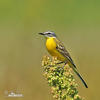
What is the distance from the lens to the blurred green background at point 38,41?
812 centimetres

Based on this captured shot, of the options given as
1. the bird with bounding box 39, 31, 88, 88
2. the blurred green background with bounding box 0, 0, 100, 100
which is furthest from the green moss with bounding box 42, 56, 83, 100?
the blurred green background with bounding box 0, 0, 100, 100

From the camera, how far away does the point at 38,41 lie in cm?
1114

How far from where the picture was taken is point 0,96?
7.30 metres

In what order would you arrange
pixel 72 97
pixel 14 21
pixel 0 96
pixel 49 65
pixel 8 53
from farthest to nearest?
pixel 14 21
pixel 8 53
pixel 0 96
pixel 49 65
pixel 72 97

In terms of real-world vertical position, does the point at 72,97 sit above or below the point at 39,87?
above

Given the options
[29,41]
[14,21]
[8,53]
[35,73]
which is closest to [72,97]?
[35,73]

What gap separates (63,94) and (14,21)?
9610mm

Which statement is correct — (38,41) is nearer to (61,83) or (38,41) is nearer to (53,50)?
(53,50)

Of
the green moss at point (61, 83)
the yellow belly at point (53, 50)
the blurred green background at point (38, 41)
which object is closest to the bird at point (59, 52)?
the yellow belly at point (53, 50)

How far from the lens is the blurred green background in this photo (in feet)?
26.6

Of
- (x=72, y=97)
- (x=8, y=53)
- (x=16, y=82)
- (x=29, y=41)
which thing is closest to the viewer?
(x=72, y=97)

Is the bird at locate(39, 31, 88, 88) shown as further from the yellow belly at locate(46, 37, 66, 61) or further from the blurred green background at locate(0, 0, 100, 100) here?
the blurred green background at locate(0, 0, 100, 100)

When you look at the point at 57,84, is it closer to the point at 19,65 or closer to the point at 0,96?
the point at 0,96

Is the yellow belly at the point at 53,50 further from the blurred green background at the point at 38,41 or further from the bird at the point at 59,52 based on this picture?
the blurred green background at the point at 38,41
